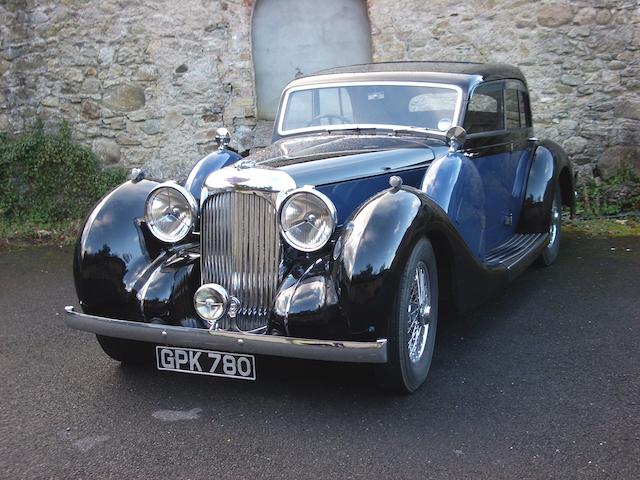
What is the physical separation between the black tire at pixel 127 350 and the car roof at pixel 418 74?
2.21m

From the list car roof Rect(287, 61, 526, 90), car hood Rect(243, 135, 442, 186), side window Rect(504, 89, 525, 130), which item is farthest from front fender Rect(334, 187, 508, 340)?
side window Rect(504, 89, 525, 130)

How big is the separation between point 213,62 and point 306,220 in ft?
16.8

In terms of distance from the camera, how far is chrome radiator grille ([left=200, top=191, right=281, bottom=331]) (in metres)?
3.46

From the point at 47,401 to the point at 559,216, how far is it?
437 cm

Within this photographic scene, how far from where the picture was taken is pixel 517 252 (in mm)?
4770

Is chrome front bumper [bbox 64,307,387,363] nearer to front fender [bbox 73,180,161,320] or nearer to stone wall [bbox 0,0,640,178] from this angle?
front fender [bbox 73,180,161,320]

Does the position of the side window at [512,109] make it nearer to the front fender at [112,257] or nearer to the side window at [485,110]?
the side window at [485,110]

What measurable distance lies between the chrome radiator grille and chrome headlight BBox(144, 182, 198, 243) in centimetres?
17

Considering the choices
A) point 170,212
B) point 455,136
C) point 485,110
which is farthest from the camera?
point 485,110

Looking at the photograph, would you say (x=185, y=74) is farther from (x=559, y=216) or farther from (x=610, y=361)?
(x=610, y=361)

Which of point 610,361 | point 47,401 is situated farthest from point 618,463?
point 47,401

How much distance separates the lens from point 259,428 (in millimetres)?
3193

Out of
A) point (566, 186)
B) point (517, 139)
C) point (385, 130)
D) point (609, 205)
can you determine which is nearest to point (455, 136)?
point (385, 130)

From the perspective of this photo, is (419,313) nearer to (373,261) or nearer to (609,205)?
(373,261)
